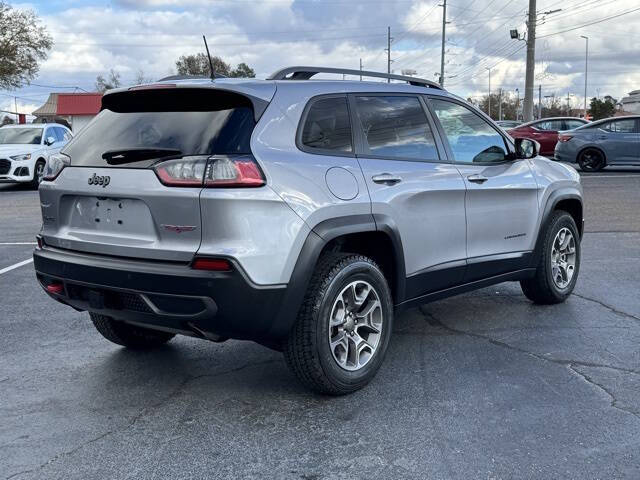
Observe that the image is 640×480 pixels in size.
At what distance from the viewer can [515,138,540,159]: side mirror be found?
566cm

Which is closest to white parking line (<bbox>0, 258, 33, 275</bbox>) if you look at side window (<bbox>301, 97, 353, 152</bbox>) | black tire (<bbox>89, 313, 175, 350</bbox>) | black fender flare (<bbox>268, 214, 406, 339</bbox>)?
black tire (<bbox>89, 313, 175, 350</bbox>)

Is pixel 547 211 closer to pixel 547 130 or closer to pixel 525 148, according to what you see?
pixel 525 148

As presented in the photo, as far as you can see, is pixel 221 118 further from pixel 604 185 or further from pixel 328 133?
pixel 604 185

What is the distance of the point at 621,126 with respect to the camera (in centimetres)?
1931

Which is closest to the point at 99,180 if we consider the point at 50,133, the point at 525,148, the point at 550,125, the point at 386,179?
the point at 386,179

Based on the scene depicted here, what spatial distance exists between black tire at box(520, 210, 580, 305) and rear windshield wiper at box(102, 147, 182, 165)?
3.31 meters

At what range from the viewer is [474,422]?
370cm

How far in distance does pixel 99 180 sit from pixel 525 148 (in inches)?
133

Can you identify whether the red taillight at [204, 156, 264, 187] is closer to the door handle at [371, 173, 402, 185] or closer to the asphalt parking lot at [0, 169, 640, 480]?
the door handle at [371, 173, 402, 185]

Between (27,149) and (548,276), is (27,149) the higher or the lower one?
the higher one

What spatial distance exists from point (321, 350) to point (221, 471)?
0.90m

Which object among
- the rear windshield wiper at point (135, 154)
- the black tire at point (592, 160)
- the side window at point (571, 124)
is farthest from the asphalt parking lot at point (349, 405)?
the side window at point (571, 124)

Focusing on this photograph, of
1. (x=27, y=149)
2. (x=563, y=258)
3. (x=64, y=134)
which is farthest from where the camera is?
(x=64, y=134)

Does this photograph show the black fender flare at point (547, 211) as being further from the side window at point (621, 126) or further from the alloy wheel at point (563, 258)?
the side window at point (621, 126)
